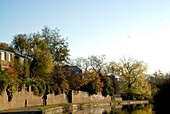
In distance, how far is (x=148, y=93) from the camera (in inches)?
2751

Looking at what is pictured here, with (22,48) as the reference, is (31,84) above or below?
below

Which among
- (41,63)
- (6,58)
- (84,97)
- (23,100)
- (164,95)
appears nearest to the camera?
(164,95)

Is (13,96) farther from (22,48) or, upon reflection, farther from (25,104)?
(22,48)

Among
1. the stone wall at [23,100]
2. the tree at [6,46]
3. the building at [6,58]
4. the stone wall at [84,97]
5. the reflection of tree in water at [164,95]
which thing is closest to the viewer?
the reflection of tree in water at [164,95]

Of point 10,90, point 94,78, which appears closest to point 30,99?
point 10,90

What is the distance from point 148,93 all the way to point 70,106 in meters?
38.9

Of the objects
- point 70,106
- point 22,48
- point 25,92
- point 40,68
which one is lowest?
point 70,106

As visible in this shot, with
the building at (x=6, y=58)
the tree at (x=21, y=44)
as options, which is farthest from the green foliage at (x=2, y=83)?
the tree at (x=21, y=44)

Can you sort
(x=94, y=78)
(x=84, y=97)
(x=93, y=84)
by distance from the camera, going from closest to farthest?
(x=84, y=97) → (x=93, y=84) → (x=94, y=78)

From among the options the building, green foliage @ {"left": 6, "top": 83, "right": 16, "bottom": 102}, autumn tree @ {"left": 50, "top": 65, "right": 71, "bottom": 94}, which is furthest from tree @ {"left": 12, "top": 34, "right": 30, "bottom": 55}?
green foliage @ {"left": 6, "top": 83, "right": 16, "bottom": 102}

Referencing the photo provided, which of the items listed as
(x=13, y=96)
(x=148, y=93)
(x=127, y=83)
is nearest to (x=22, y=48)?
(x=13, y=96)

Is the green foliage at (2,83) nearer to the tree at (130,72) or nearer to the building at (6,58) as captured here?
the building at (6,58)

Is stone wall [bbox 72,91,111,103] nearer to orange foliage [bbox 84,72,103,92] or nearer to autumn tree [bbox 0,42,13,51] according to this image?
orange foliage [bbox 84,72,103,92]

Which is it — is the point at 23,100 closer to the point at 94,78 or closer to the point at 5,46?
the point at 94,78
